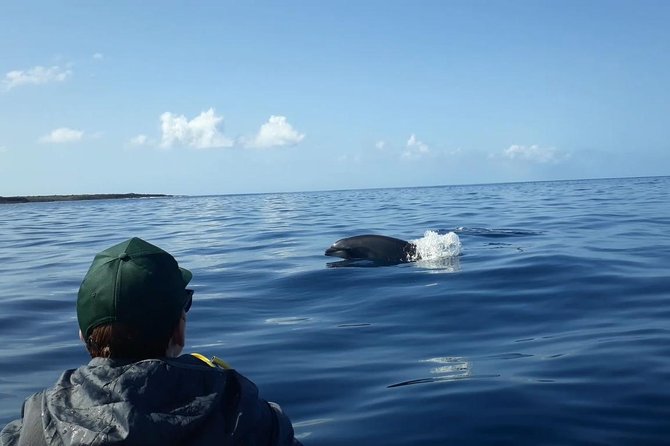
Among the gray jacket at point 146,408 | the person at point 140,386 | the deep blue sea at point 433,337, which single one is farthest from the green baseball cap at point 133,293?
the deep blue sea at point 433,337

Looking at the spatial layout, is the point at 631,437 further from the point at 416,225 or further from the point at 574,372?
the point at 416,225

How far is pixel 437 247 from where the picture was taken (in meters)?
14.0

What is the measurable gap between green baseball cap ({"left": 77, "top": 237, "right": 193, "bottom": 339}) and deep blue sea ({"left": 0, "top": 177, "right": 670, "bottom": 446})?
1988 millimetres

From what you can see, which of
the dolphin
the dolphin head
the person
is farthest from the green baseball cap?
the dolphin head

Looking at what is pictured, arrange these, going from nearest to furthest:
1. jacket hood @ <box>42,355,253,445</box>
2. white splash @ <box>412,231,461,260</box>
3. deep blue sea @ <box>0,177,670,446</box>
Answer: jacket hood @ <box>42,355,253,445</box> < deep blue sea @ <box>0,177,670,446</box> < white splash @ <box>412,231,461,260</box>

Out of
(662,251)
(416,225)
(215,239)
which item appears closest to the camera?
(662,251)

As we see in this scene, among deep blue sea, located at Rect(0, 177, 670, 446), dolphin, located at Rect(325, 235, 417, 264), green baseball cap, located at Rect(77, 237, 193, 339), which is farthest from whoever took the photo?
dolphin, located at Rect(325, 235, 417, 264)

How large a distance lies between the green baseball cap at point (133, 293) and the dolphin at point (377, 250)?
Result: 1016 cm

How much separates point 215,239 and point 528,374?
15251 mm

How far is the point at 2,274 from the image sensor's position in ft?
46.9

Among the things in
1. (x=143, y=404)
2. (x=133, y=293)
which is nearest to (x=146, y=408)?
(x=143, y=404)

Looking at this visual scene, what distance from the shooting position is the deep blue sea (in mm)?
5160

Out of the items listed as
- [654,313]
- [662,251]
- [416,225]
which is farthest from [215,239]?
[654,313]

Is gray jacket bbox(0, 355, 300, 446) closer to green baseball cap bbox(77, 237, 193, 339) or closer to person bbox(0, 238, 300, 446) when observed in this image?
person bbox(0, 238, 300, 446)
